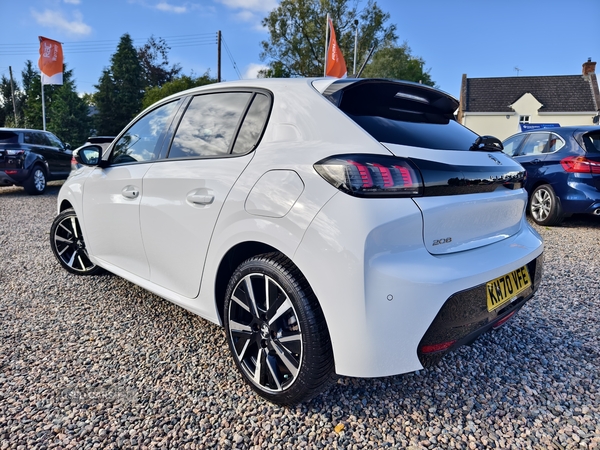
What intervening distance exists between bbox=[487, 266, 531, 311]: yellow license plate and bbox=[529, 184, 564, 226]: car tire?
4.91m

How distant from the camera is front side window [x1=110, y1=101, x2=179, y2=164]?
2764mm

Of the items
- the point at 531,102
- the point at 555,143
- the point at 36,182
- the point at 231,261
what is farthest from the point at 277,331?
the point at 531,102

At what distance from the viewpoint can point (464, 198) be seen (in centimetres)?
183

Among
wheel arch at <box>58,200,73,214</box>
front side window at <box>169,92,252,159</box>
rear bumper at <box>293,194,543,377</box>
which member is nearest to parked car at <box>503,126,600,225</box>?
rear bumper at <box>293,194,543,377</box>

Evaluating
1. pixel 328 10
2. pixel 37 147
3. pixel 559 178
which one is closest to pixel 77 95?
pixel 328 10

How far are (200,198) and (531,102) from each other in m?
39.8

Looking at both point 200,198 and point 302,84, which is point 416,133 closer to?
point 302,84

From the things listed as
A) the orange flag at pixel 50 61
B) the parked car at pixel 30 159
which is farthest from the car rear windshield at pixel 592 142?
the orange flag at pixel 50 61

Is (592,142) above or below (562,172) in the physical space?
above

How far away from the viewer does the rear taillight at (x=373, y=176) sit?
64.6 inches

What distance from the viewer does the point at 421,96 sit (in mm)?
2262

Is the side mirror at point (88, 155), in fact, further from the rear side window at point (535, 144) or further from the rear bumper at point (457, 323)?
the rear side window at point (535, 144)

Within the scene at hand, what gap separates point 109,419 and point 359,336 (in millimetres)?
1222

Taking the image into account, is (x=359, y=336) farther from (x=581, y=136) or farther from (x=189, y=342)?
(x=581, y=136)
